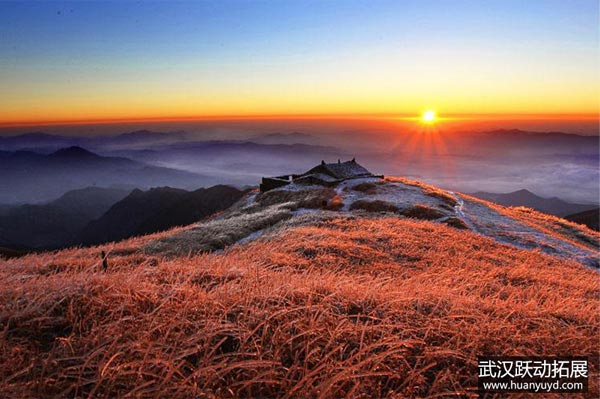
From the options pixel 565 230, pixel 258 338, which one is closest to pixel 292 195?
pixel 565 230

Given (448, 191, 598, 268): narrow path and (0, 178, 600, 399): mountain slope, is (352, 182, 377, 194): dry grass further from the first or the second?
(0, 178, 600, 399): mountain slope

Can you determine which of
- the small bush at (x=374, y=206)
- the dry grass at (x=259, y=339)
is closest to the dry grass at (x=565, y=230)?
the small bush at (x=374, y=206)

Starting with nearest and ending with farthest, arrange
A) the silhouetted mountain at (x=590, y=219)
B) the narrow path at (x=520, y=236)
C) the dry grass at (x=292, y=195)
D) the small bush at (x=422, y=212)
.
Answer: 1. the narrow path at (x=520, y=236)
2. the small bush at (x=422, y=212)
3. the dry grass at (x=292, y=195)
4. the silhouetted mountain at (x=590, y=219)

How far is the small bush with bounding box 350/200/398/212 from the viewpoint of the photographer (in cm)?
2947

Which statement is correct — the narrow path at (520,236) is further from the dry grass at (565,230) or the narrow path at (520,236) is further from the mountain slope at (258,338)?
the mountain slope at (258,338)

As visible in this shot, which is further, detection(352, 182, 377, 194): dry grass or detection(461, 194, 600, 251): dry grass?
detection(352, 182, 377, 194): dry grass

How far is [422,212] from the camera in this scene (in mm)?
28062

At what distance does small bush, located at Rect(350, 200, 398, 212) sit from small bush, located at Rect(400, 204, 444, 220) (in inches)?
45.6

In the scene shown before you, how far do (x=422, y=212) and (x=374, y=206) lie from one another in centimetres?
421

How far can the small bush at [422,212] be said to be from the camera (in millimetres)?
27250

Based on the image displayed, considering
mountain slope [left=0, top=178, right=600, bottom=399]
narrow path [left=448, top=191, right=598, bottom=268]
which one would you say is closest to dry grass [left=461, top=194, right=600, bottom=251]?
narrow path [left=448, top=191, right=598, bottom=268]

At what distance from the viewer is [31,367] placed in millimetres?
2615

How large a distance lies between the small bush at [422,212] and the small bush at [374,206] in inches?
45.6

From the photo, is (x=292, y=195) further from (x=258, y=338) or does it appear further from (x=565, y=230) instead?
(x=258, y=338)
